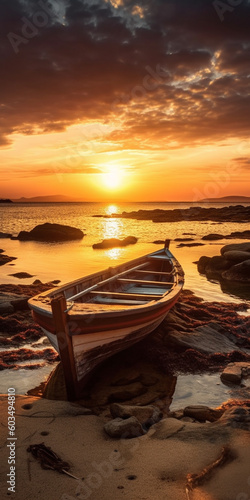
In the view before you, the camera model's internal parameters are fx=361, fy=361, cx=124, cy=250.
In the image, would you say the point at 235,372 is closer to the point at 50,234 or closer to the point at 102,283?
the point at 102,283

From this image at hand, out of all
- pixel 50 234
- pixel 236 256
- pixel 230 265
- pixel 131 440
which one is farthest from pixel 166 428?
pixel 50 234

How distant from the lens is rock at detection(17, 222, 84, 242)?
147 feet

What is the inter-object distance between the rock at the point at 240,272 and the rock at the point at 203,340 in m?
10.1

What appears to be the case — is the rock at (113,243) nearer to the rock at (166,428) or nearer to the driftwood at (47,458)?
the rock at (166,428)

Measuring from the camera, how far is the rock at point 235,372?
8484mm

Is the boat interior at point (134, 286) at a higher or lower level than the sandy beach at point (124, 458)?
higher

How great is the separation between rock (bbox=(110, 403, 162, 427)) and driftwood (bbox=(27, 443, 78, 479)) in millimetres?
1552

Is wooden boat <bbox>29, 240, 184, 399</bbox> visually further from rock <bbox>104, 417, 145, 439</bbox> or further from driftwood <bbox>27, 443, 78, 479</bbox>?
driftwood <bbox>27, 443, 78, 479</bbox>

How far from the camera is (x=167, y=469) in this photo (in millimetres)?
4836

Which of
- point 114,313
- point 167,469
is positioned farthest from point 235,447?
point 114,313

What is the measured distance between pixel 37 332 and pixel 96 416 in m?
5.45

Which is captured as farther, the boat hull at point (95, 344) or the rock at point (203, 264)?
the rock at point (203, 264)

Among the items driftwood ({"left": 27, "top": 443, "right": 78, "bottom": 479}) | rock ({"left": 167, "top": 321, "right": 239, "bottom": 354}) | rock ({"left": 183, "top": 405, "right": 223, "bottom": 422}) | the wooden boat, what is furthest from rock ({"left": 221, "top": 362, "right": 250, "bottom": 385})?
driftwood ({"left": 27, "top": 443, "right": 78, "bottom": 479})

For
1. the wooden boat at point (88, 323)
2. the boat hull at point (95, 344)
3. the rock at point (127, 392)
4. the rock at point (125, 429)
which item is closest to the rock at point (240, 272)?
the wooden boat at point (88, 323)
